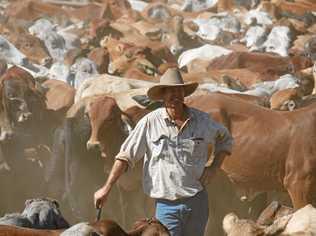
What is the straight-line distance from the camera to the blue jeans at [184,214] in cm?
662

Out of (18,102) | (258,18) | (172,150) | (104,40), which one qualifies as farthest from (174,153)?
(258,18)

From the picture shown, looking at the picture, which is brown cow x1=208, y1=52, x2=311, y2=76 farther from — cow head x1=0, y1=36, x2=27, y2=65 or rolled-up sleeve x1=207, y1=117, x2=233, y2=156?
rolled-up sleeve x1=207, y1=117, x2=233, y2=156

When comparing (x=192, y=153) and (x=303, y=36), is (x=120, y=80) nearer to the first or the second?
(x=192, y=153)

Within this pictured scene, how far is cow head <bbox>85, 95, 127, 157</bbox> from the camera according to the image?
1041 cm

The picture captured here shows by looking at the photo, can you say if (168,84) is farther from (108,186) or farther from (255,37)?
(255,37)

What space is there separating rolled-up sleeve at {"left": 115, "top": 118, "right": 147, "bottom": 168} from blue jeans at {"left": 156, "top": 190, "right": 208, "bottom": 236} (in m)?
0.37

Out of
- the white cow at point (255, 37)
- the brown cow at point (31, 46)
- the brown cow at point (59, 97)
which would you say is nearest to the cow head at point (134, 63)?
the brown cow at point (59, 97)

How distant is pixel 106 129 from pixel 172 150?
3.94 m

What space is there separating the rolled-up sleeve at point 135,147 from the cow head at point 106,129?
3841 millimetres

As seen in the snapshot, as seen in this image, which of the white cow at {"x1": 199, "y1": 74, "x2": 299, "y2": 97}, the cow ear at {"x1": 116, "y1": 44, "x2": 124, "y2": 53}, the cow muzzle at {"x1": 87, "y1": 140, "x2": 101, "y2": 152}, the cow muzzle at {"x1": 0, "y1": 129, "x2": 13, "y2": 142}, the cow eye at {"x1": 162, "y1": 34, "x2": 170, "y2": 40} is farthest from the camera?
the cow eye at {"x1": 162, "y1": 34, "x2": 170, "y2": 40}

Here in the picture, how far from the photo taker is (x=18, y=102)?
11.7 metres

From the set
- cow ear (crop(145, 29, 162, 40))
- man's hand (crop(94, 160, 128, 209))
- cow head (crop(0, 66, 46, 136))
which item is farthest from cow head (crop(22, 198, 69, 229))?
cow ear (crop(145, 29, 162, 40))

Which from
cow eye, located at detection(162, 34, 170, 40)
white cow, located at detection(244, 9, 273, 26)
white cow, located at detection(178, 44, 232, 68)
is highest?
white cow, located at detection(178, 44, 232, 68)

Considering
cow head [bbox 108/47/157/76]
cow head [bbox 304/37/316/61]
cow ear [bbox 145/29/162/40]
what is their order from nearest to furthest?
1. cow head [bbox 108/47/157/76]
2. cow head [bbox 304/37/316/61]
3. cow ear [bbox 145/29/162/40]
